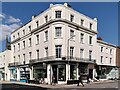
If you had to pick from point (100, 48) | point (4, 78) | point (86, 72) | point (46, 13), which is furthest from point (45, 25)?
point (4, 78)

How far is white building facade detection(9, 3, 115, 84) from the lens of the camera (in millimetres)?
35031

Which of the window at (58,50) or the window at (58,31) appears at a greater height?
the window at (58,31)

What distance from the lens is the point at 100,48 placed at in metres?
47.5

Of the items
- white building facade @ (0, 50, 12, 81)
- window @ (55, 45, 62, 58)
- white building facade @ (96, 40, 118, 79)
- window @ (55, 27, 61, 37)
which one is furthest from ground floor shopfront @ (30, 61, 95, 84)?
white building facade @ (0, 50, 12, 81)

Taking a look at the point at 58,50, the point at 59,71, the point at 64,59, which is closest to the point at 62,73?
the point at 59,71

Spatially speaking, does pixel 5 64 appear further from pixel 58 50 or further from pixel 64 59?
pixel 64 59

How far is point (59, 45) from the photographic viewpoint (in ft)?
116

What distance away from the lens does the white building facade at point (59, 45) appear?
35.0m

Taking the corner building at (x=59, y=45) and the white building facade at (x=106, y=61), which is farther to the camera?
the white building facade at (x=106, y=61)

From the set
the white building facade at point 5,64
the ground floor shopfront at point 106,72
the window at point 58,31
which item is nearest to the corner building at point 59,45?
the window at point 58,31

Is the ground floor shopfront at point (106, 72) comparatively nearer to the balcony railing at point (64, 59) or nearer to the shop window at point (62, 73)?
the balcony railing at point (64, 59)

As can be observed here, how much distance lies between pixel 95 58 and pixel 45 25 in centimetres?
1218

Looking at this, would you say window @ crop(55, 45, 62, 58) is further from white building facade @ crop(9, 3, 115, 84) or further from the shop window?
the shop window

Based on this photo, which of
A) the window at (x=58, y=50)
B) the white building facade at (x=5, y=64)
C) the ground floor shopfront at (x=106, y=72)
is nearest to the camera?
the window at (x=58, y=50)
